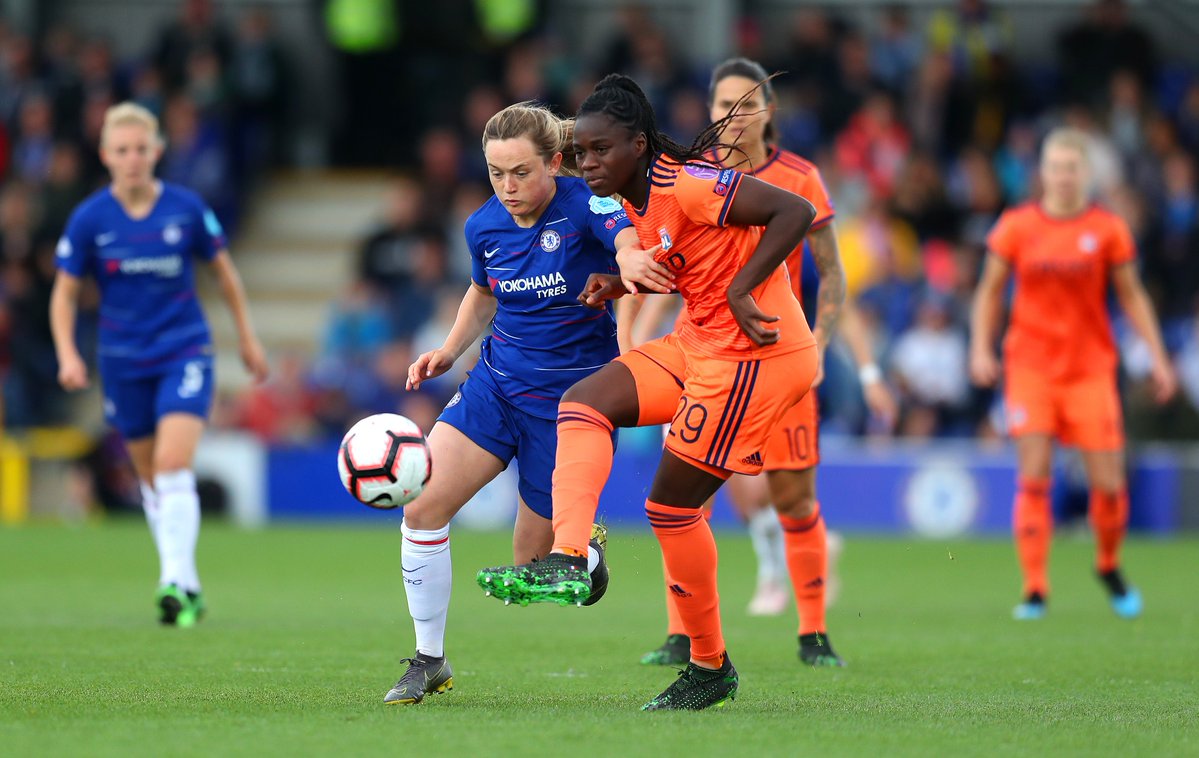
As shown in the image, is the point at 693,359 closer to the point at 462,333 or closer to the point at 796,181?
the point at 462,333

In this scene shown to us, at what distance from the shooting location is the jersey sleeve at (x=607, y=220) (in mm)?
6211

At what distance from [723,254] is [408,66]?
18.8 m

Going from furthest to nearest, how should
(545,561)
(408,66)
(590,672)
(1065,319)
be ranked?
(408,66) < (1065,319) < (590,672) < (545,561)

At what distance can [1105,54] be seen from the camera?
20078mm

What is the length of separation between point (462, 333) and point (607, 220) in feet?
Answer: 2.53

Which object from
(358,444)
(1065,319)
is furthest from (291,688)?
(1065,319)

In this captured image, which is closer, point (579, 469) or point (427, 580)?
point (579, 469)

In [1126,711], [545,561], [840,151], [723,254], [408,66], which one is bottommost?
[1126,711]

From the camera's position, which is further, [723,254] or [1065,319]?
[1065,319]

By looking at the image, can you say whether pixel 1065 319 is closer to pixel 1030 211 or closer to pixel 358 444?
pixel 1030 211

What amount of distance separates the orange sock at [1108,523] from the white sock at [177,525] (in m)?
5.19

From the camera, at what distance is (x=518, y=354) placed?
644 cm

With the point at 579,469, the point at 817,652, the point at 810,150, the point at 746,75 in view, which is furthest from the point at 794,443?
the point at 810,150

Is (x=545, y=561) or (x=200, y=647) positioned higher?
(x=545, y=561)
